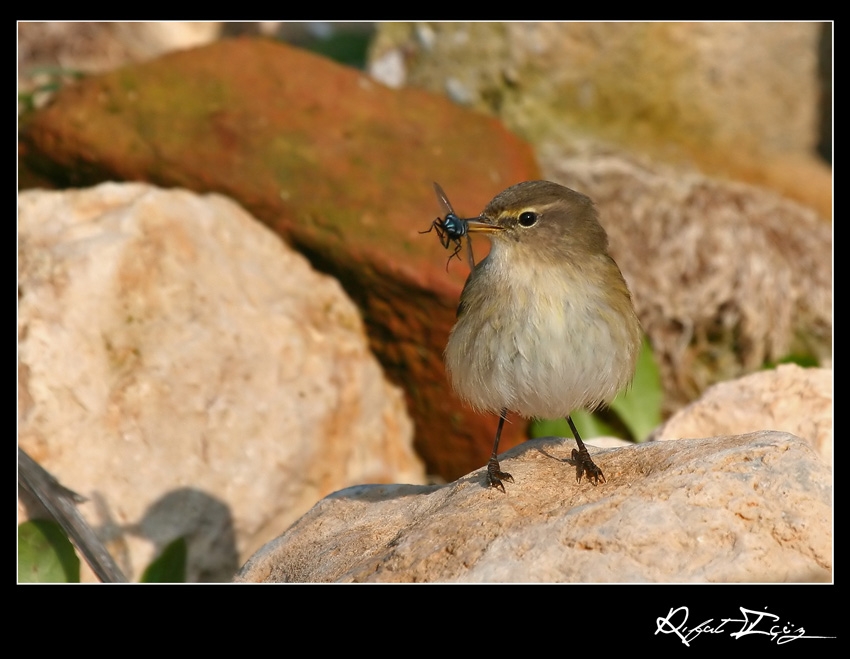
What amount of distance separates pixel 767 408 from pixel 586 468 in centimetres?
165

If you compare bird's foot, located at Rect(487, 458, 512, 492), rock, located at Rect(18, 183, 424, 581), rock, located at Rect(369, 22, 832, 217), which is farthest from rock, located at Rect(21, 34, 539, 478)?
bird's foot, located at Rect(487, 458, 512, 492)

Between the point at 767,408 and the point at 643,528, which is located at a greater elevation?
the point at 643,528

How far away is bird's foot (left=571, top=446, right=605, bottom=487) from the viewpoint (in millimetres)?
3838

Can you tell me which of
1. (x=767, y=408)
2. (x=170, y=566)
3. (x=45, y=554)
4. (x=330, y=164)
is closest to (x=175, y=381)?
(x=170, y=566)

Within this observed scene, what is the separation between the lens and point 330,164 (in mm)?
6961

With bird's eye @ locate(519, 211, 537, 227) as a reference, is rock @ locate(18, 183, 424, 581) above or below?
below

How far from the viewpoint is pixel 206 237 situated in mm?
6121

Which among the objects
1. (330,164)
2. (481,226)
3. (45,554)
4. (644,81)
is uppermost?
(644,81)

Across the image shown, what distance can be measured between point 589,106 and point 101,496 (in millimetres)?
6090

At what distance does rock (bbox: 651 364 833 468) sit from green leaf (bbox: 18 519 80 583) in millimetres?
3129

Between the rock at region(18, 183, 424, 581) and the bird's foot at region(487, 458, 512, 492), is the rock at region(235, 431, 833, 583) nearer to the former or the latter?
the bird's foot at region(487, 458, 512, 492)

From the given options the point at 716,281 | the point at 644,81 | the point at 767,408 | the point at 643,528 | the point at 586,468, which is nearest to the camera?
the point at 643,528

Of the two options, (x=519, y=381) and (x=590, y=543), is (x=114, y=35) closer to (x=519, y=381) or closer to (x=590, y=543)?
(x=519, y=381)

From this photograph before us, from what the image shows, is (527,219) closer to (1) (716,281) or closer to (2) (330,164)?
(2) (330,164)
